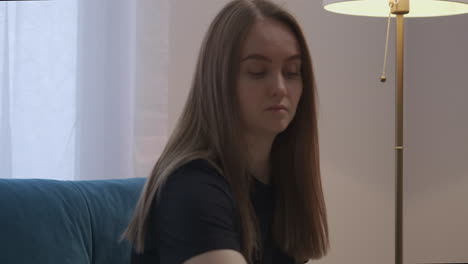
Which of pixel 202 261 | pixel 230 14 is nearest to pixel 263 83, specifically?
pixel 230 14

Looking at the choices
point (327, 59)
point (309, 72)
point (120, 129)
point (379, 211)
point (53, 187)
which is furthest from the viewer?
point (379, 211)

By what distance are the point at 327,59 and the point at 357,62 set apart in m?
0.15

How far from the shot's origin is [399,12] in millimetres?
2201

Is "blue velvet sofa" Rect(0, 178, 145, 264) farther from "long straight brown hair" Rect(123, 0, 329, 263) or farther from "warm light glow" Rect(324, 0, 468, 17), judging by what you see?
Answer: "warm light glow" Rect(324, 0, 468, 17)

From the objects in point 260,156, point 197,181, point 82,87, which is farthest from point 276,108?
point 82,87

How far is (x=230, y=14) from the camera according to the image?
131 centimetres

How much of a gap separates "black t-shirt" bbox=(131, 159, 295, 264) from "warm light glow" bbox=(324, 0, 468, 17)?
1248 millimetres

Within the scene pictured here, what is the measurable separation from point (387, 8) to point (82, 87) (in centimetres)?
104

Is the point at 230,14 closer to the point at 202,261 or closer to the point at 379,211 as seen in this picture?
the point at 202,261

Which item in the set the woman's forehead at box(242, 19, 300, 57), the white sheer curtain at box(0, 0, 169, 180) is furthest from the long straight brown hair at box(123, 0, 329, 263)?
the white sheer curtain at box(0, 0, 169, 180)

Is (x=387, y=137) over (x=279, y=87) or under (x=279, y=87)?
under

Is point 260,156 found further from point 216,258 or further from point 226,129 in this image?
point 216,258

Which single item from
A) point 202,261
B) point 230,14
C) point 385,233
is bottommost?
point 385,233

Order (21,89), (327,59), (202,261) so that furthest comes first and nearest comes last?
(327,59) < (21,89) < (202,261)
